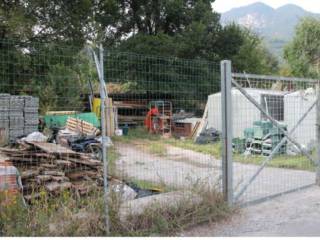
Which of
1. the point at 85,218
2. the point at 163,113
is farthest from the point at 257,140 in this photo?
the point at 85,218

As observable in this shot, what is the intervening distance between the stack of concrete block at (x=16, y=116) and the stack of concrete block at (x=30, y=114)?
0.22 meters

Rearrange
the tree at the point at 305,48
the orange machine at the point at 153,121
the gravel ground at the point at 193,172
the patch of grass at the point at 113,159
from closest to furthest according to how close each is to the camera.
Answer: the gravel ground at the point at 193,172
the patch of grass at the point at 113,159
the orange machine at the point at 153,121
the tree at the point at 305,48

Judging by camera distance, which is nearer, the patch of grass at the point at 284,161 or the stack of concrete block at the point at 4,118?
→ the patch of grass at the point at 284,161

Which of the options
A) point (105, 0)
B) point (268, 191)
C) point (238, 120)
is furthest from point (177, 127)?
point (268, 191)

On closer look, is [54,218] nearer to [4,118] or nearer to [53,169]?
[53,169]

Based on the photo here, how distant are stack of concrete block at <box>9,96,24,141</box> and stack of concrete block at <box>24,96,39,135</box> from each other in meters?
0.22

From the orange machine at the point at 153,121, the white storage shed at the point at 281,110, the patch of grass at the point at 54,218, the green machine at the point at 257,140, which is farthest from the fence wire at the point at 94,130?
the white storage shed at the point at 281,110

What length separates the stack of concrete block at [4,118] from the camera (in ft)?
39.7

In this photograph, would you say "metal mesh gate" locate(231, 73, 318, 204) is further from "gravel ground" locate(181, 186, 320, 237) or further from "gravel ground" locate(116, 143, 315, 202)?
"gravel ground" locate(181, 186, 320, 237)

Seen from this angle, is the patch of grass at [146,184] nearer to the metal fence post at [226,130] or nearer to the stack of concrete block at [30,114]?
the metal fence post at [226,130]

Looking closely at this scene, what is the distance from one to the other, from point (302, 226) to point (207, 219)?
1401 mm

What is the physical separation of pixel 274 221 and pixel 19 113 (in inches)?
451

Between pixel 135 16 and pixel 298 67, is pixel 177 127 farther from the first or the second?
pixel 298 67

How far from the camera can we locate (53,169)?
24.4ft
